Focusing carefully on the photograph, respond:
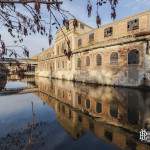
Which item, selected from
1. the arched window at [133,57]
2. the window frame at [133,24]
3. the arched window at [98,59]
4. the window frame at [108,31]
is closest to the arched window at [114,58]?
the arched window at [133,57]

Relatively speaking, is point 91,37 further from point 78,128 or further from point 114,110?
point 78,128

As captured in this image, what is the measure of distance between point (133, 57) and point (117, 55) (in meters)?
2.66

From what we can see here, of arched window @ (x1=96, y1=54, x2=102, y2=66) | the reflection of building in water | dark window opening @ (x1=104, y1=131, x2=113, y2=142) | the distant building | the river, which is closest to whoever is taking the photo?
the river

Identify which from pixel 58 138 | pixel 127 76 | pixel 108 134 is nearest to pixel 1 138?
pixel 58 138

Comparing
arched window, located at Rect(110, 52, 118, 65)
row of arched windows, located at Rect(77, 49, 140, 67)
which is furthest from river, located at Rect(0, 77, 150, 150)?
arched window, located at Rect(110, 52, 118, 65)

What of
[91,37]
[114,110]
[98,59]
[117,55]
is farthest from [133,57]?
[114,110]

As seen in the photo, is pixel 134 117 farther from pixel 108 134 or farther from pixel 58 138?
pixel 58 138

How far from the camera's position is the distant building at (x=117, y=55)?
65.7 ft

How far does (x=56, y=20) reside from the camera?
2.69m

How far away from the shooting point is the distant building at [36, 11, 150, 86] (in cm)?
2003

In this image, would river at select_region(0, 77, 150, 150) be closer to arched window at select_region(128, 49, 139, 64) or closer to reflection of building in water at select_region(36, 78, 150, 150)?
reflection of building in water at select_region(36, 78, 150, 150)

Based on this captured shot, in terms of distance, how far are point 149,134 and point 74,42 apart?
98.1 ft

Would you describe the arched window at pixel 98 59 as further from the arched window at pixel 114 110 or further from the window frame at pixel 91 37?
the arched window at pixel 114 110

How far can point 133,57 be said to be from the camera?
69.2 feet
